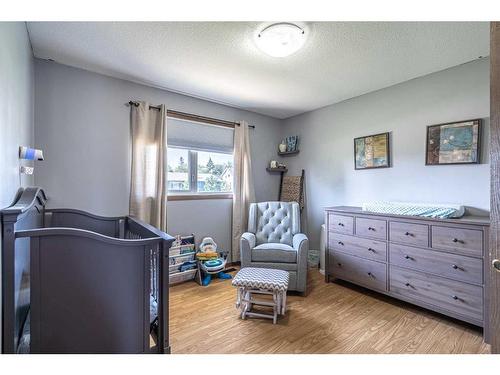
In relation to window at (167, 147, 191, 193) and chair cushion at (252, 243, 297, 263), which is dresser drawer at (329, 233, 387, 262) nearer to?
chair cushion at (252, 243, 297, 263)

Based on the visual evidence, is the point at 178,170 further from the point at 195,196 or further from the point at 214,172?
the point at 214,172

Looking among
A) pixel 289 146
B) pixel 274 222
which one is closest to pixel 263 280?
pixel 274 222

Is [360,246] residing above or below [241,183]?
below

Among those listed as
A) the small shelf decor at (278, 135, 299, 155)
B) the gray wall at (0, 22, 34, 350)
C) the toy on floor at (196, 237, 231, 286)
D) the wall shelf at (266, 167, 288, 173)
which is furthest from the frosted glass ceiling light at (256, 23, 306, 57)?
the toy on floor at (196, 237, 231, 286)

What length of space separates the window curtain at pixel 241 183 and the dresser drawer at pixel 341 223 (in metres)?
1.21

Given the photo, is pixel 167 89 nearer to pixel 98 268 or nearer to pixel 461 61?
pixel 98 268

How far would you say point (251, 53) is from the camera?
2.00 m

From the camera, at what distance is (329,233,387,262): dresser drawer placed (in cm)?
237

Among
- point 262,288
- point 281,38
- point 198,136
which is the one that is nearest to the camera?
point 281,38

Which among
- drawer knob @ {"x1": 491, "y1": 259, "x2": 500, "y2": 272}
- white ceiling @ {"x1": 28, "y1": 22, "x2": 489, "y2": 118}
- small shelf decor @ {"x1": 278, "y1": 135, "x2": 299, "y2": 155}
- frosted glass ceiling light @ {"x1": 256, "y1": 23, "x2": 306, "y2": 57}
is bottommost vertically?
drawer knob @ {"x1": 491, "y1": 259, "x2": 500, "y2": 272}

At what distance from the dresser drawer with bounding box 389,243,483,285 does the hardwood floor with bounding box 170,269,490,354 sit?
0.42 metres

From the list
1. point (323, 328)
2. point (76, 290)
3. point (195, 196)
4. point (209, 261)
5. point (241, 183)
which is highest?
point (241, 183)

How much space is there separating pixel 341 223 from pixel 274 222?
0.82 metres
